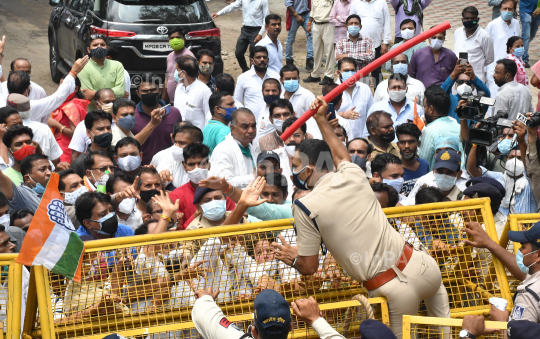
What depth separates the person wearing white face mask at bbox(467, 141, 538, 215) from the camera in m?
5.57

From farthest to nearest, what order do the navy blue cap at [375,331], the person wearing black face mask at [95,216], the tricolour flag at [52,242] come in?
1. the person wearing black face mask at [95,216]
2. the tricolour flag at [52,242]
3. the navy blue cap at [375,331]

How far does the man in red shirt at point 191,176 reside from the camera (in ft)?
17.3

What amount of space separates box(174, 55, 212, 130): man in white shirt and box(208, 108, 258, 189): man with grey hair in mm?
1507

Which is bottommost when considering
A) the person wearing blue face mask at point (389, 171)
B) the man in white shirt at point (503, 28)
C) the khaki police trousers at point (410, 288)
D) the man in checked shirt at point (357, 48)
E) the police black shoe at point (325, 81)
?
the police black shoe at point (325, 81)

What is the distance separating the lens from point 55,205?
3.27m

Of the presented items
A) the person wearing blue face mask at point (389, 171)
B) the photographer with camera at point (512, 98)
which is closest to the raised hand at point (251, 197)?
the person wearing blue face mask at point (389, 171)

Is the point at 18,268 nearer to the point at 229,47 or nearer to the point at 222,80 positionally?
the point at 222,80

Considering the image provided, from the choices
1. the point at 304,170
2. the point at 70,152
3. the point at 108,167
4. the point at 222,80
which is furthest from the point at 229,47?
the point at 304,170

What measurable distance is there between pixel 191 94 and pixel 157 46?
6.41 feet

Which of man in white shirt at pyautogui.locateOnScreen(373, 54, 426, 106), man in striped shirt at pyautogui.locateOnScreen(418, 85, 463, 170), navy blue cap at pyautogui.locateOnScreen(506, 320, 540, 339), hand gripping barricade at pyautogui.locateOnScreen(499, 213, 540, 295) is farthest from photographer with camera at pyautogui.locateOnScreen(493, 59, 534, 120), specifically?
navy blue cap at pyautogui.locateOnScreen(506, 320, 540, 339)

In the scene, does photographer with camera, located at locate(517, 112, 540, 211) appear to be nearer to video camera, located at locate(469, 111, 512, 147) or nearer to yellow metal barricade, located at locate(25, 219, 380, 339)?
video camera, located at locate(469, 111, 512, 147)

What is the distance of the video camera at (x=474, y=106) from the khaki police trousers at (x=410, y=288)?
9.07ft

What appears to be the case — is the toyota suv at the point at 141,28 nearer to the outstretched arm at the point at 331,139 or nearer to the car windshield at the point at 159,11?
the car windshield at the point at 159,11

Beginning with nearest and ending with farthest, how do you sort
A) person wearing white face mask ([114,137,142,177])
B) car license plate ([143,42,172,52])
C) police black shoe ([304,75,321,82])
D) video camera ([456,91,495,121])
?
video camera ([456,91,495,121]), person wearing white face mask ([114,137,142,177]), car license plate ([143,42,172,52]), police black shoe ([304,75,321,82])
